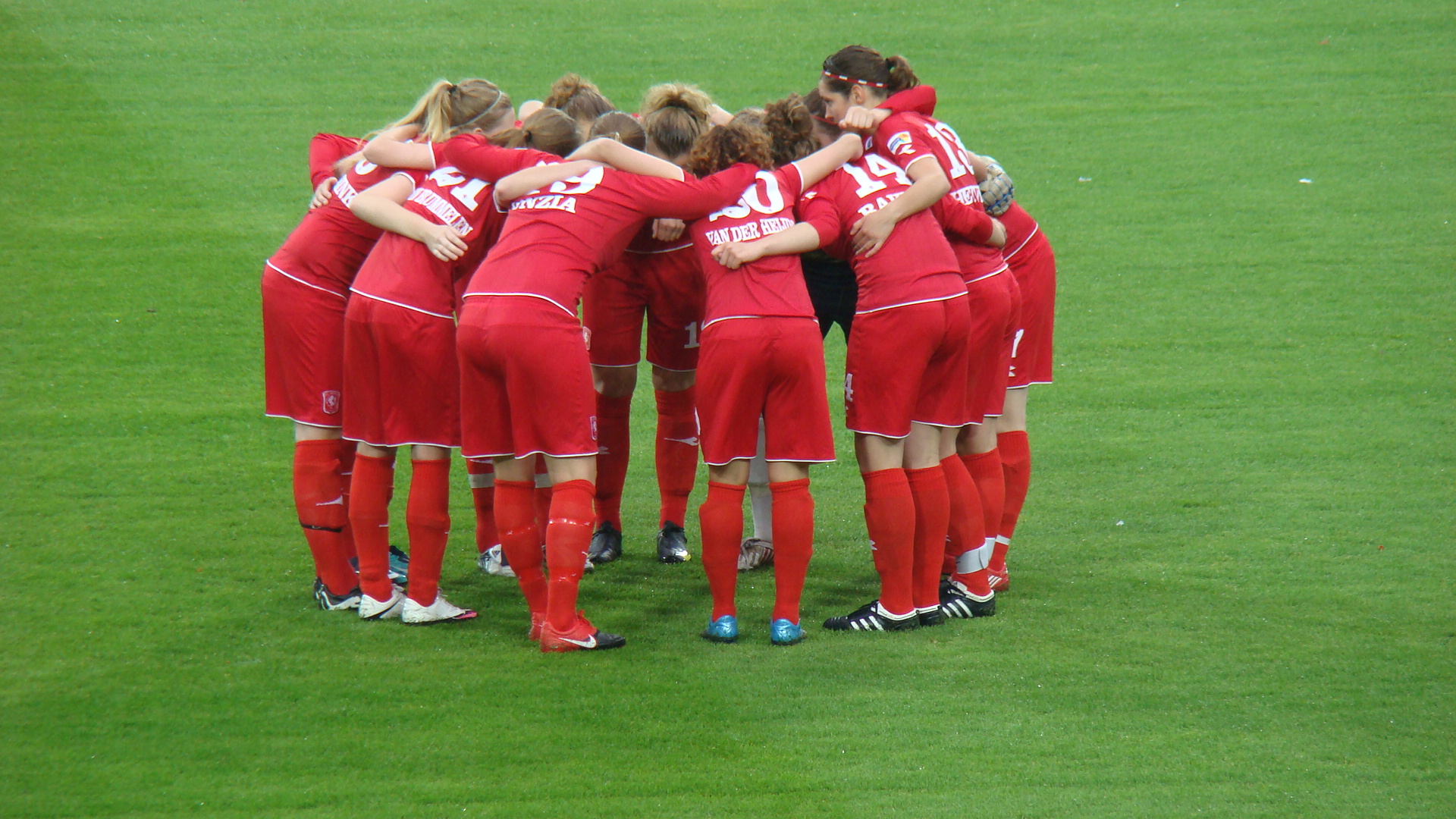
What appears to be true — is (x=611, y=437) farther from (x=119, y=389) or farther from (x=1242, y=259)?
(x=1242, y=259)

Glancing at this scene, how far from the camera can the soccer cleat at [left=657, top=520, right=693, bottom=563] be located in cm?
530

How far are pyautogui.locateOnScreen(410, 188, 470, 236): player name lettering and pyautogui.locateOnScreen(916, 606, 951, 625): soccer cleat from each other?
2116 millimetres

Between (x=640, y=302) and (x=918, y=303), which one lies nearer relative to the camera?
(x=918, y=303)

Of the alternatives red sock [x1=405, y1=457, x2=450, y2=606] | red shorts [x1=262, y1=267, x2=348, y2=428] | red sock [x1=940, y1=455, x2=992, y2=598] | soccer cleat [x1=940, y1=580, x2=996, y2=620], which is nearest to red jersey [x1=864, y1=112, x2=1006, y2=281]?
red sock [x1=940, y1=455, x2=992, y2=598]

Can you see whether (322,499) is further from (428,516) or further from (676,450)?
(676,450)

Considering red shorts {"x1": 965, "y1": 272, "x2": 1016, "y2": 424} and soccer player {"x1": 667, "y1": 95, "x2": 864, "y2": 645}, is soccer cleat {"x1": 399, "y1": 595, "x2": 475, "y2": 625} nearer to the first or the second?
soccer player {"x1": 667, "y1": 95, "x2": 864, "y2": 645}

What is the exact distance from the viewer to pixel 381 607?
456cm

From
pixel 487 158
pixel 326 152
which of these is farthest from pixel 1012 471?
pixel 326 152

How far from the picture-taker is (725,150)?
4.33m

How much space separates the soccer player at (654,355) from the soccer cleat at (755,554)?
244mm

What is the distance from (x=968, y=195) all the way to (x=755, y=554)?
1719mm

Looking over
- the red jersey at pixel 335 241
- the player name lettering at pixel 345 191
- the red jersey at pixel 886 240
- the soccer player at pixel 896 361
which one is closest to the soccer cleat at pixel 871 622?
the soccer player at pixel 896 361

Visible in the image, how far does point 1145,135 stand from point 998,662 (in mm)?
7475

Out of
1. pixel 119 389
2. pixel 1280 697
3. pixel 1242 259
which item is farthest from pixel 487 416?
pixel 1242 259
